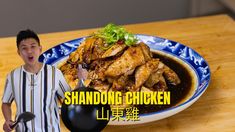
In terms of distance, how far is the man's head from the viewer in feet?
1.09

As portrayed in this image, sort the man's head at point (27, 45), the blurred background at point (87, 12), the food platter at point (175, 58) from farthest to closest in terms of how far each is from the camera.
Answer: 1. the blurred background at point (87, 12)
2. the food platter at point (175, 58)
3. the man's head at point (27, 45)

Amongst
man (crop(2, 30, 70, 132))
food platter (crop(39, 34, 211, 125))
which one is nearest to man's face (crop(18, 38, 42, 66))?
man (crop(2, 30, 70, 132))

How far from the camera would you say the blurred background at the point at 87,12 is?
1951mm

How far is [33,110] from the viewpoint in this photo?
1.19ft

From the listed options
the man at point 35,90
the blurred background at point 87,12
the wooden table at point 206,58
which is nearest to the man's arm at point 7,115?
the man at point 35,90

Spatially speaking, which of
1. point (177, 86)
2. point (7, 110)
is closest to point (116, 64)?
point (177, 86)

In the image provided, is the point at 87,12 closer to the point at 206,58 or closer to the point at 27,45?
the point at 206,58

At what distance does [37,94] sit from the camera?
359mm

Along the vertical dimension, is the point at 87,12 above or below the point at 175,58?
above

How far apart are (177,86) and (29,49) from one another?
1.69 feet

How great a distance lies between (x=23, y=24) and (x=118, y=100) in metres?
1.63

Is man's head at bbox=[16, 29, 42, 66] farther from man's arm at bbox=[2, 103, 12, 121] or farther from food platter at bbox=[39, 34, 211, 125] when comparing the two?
food platter at bbox=[39, 34, 211, 125]

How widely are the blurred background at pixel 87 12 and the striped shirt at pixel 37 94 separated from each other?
5.31ft

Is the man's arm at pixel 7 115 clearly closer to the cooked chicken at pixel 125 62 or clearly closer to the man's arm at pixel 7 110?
the man's arm at pixel 7 110
